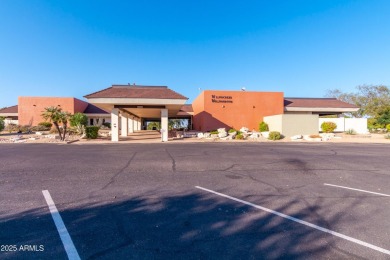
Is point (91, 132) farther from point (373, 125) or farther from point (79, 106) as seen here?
point (373, 125)

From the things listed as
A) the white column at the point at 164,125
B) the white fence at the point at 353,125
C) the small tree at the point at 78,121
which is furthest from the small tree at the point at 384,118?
the small tree at the point at 78,121

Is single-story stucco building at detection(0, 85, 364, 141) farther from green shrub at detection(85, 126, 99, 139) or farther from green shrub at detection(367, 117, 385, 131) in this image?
green shrub at detection(367, 117, 385, 131)

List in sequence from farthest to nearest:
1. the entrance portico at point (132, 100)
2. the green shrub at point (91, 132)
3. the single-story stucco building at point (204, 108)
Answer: the green shrub at point (91, 132) < the single-story stucco building at point (204, 108) < the entrance portico at point (132, 100)

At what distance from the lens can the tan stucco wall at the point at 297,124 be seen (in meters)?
24.2

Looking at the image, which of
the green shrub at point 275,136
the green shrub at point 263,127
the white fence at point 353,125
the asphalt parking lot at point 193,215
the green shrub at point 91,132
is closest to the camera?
the asphalt parking lot at point 193,215

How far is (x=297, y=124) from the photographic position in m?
24.4

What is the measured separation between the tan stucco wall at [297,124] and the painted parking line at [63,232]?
23807 mm

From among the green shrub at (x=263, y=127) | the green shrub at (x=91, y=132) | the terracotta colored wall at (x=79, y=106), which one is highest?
the terracotta colored wall at (x=79, y=106)

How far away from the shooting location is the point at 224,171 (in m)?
7.84

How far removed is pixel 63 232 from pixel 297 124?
2555 cm

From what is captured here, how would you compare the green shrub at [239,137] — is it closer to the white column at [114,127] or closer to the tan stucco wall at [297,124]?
the tan stucco wall at [297,124]

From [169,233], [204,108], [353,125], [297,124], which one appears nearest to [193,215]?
[169,233]

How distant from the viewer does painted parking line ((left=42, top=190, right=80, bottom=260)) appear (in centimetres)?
281

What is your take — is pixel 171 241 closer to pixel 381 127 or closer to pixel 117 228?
pixel 117 228
